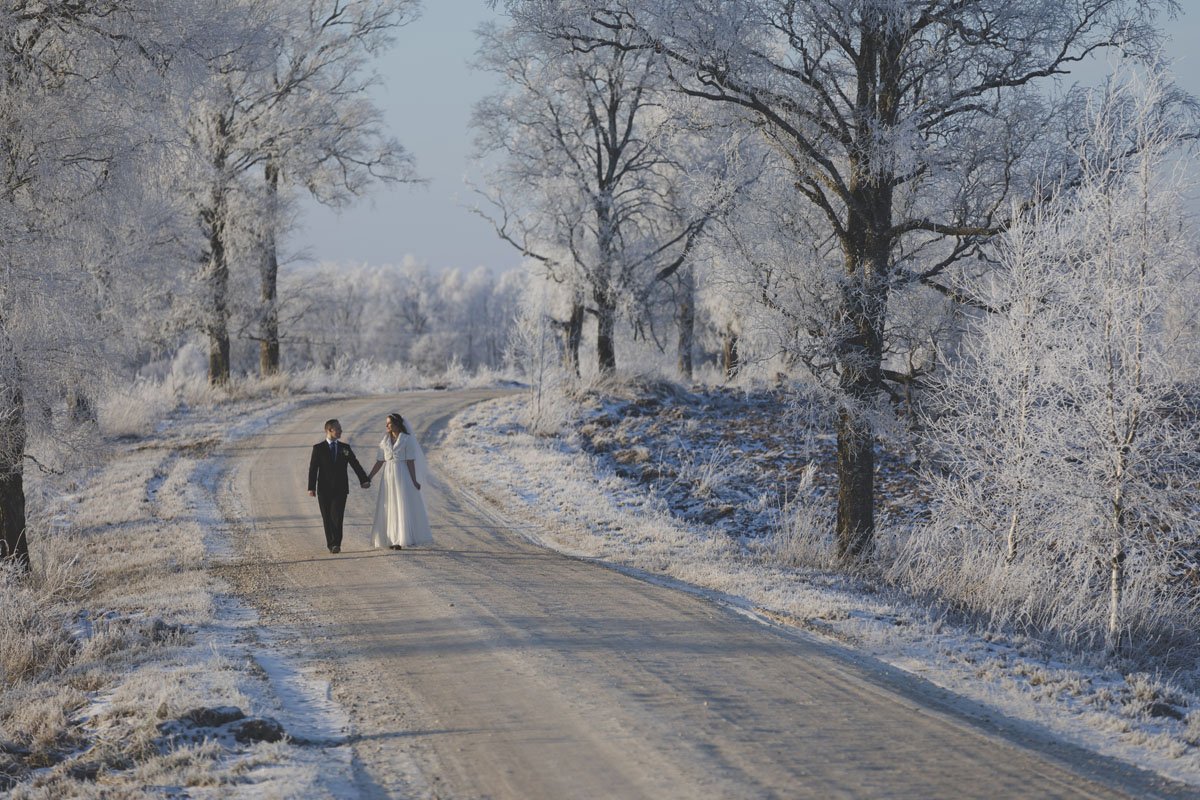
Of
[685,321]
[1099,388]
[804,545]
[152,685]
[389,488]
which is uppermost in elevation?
[685,321]

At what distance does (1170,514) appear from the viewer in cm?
1022

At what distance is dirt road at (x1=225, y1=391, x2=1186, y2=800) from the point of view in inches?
221

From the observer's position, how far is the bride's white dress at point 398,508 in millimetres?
12773

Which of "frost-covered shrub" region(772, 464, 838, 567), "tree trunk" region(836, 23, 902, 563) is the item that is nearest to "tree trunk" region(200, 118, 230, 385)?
"frost-covered shrub" region(772, 464, 838, 567)

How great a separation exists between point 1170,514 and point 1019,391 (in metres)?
2.76

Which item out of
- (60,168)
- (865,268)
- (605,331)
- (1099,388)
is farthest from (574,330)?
→ (1099,388)

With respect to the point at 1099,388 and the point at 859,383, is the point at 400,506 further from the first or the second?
the point at 1099,388

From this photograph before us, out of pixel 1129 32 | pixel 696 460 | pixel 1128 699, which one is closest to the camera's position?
pixel 1128 699

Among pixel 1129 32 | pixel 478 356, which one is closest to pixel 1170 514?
pixel 1129 32

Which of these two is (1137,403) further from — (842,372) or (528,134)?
(528,134)

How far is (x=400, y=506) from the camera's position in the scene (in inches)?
504

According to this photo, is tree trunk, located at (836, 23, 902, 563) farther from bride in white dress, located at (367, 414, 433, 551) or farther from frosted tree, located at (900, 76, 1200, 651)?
bride in white dress, located at (367, 414, 433, 551)

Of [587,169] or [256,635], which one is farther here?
[587,169]

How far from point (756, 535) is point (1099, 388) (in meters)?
6.89
